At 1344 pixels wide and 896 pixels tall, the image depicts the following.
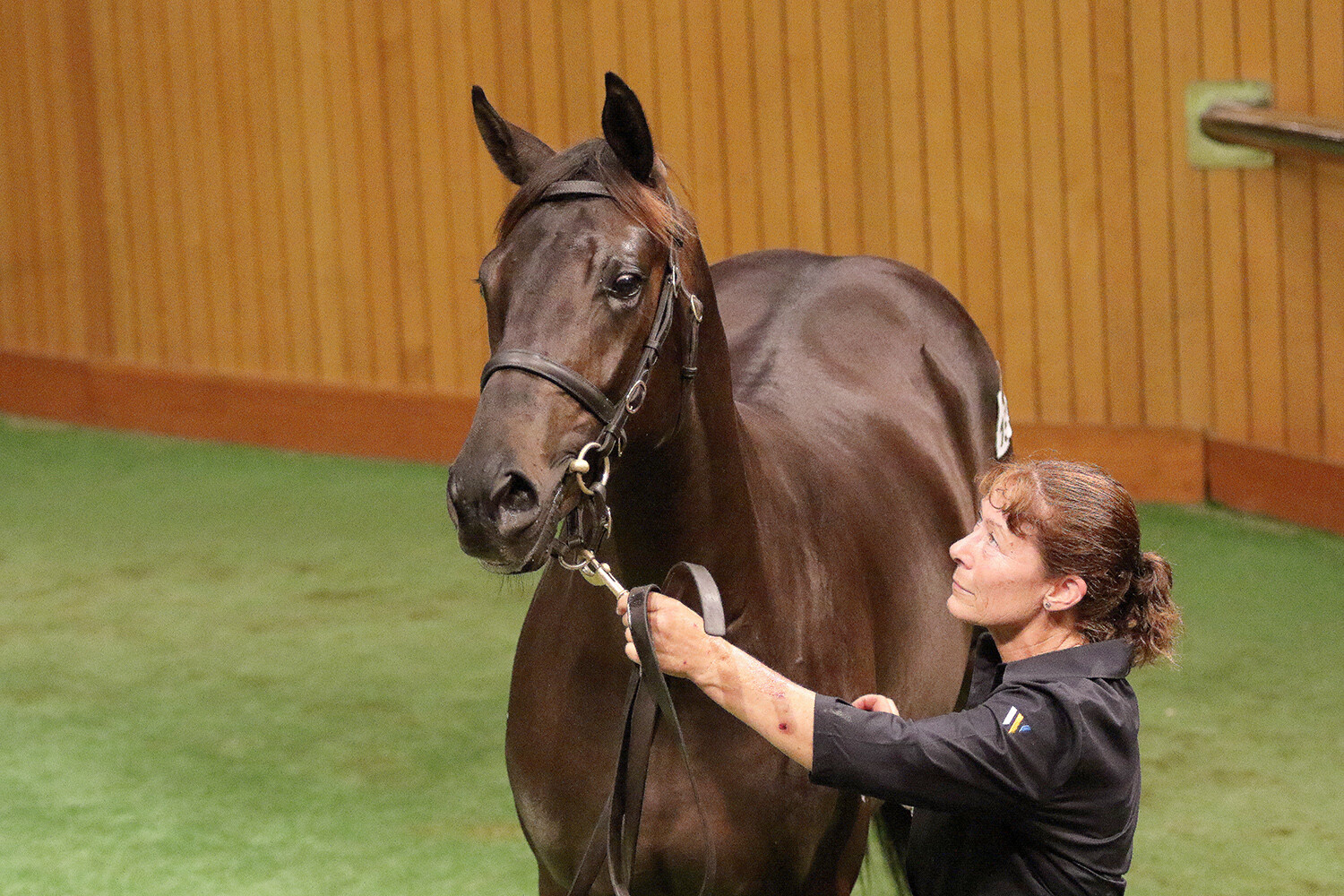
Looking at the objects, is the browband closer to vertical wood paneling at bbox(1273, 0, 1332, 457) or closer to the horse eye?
the horse eye

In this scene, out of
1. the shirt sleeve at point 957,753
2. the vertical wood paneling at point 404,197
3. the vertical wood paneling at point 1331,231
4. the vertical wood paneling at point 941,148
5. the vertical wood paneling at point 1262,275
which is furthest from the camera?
the vertical wood paneling at point 404,197

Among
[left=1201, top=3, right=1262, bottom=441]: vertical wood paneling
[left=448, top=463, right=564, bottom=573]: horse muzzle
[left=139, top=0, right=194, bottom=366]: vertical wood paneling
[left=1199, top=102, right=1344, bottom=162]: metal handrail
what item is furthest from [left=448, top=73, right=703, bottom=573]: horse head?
[left=139, top=0, right=194, bottom=366]: vertical wood paneling

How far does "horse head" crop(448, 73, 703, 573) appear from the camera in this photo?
1.70 meters

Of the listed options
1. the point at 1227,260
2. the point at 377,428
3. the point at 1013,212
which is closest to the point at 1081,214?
the point at 1013,212

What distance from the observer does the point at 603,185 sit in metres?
1.88

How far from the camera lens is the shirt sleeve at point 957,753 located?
156 cm

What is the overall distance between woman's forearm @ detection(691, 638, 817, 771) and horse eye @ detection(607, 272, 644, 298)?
0.41m

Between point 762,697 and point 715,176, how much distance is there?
474 centimetres

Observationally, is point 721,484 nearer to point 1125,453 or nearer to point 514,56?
point 1125,453

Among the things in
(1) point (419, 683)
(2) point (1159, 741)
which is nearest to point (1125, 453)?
(2) point (1159, 741)

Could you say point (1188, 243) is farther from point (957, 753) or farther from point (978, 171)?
point (957, 753)

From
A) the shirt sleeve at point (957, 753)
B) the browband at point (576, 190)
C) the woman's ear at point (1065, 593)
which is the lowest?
the shirt sleeve at point (957, 753)

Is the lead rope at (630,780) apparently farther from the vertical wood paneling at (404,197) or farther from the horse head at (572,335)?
the vertical wood paneling at (404,197)

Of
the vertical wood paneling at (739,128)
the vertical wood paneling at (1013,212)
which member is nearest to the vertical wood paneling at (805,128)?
the vertical wood paneling at (739,128)
